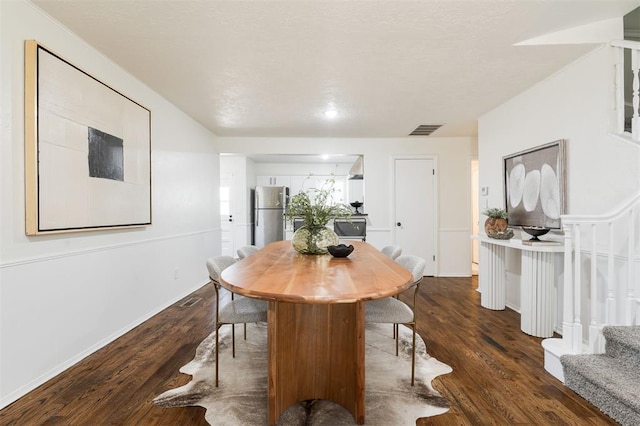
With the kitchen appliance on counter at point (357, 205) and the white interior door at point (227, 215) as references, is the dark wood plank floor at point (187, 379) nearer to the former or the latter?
the kitchen appliance on counter at point (357, 205)

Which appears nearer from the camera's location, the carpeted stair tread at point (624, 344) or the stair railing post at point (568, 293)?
the carpeted stair tread at point (624, 344)

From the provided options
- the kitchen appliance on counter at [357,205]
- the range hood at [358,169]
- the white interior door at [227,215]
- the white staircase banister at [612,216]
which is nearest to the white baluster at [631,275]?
the white staircase banister at [612,216]

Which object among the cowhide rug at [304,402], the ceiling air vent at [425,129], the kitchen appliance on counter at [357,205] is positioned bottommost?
the cowhide rug at [304,402]

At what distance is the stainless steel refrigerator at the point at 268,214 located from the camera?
695cm

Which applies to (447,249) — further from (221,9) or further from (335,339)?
(221,9)

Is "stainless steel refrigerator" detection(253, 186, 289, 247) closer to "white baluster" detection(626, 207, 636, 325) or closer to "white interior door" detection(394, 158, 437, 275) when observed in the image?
"white interior door" detection(394, 158, 437, 275)

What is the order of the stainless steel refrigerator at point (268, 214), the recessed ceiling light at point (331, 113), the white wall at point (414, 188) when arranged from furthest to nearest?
the stainless steel refrigerator at point (268, 214), the white wall at point (414, 188), the recessed ceiling light at point (331, 113)

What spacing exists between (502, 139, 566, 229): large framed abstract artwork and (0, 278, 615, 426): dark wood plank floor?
42.9 inches

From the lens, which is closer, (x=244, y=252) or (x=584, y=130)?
(x=584, y=130)

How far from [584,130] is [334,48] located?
7.10 ft

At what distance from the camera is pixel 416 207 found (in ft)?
16.9

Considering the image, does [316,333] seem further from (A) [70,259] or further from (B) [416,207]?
(B) [416,207]

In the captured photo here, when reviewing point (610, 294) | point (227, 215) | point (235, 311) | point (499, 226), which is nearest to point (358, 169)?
point (499, 226)

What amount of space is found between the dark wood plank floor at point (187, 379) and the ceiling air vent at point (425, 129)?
275 centimetres
